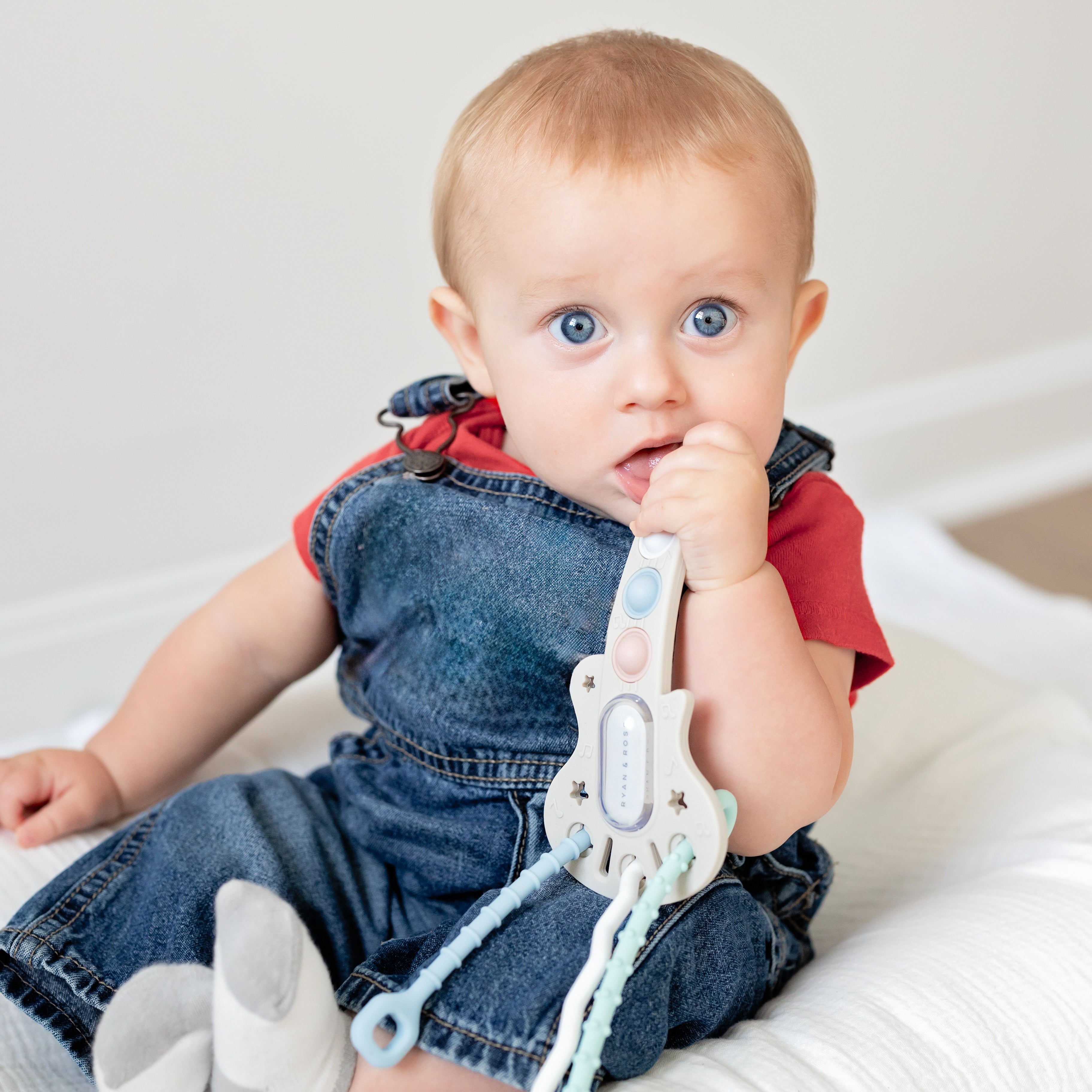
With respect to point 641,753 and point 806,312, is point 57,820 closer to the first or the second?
point 641,753

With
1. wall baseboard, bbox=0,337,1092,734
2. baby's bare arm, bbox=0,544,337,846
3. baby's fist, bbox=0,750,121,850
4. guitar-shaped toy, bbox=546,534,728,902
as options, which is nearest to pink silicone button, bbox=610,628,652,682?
guitar-shaped toy, bbox=546,534,728,902

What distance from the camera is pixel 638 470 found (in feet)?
2.37

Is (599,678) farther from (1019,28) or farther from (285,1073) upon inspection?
(1019,28)

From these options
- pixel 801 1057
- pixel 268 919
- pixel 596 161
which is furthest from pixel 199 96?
pixel 801 1057

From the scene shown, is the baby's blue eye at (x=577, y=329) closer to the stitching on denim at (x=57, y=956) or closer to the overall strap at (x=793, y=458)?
the overall strap at (x=793, y=458)

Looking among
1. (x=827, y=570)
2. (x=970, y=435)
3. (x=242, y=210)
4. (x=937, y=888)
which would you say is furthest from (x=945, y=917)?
(x=970, y=435)

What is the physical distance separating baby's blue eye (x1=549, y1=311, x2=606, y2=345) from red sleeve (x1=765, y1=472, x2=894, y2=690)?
182 millimetres

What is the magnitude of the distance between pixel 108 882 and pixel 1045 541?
5.30 feet

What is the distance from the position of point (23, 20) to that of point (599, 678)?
0.94 m

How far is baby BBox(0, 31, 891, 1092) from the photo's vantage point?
65 cm

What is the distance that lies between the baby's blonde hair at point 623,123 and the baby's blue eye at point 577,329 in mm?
81

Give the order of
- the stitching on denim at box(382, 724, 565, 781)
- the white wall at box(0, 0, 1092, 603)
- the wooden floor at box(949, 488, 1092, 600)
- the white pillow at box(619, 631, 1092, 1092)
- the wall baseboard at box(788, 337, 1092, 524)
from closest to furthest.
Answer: the white pillow at box(619, 631, 1092, 1092) → the stitching on denim at box(382, 724, 565, 781) → the white wall at box(0, 0, 1092, 603) → the wooden floor at box(949, 488, 1092, 600) → the wall baseboard at box(788, 337, 1092, 524)

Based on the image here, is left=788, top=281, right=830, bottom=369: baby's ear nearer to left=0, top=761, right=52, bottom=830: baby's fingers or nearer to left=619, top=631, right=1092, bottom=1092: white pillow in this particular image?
left=619, top=631, right=1092, bottom=1092: white pillow

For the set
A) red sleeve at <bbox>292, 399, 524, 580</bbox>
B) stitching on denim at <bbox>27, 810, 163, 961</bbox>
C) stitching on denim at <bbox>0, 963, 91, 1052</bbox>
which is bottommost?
stitching on denim at <bbox>0, 963, 91, 1052</bbox>
